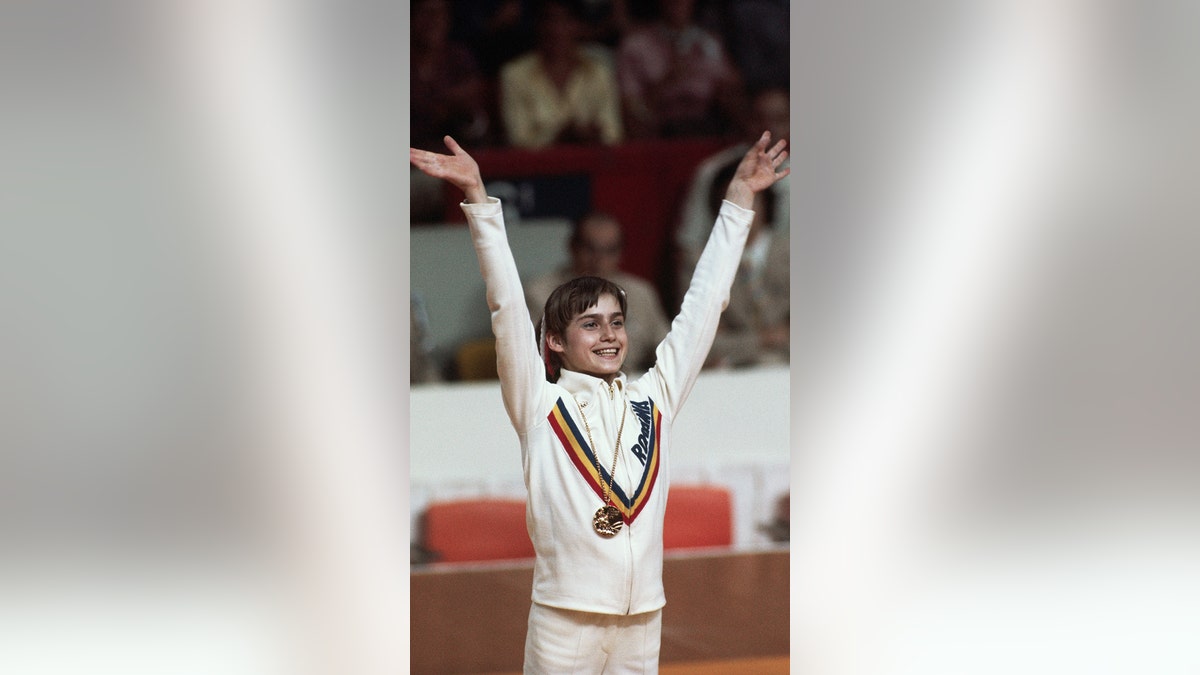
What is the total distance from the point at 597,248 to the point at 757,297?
345mm

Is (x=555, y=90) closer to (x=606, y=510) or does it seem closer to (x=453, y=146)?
(x=453, y=146)

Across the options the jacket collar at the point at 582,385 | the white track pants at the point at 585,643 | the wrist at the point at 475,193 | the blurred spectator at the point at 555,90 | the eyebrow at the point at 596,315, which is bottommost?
the white track pants at the point at 585,643

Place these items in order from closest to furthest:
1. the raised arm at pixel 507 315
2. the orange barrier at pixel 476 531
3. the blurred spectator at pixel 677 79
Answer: the raised arm at pixel 507 315, the orange barrier at pixel 476 531, the blurred spectator at pixel 677 79

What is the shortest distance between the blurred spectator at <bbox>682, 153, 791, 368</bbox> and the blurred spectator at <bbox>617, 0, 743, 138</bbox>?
123 mm

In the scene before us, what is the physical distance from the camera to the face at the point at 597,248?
2.74 m

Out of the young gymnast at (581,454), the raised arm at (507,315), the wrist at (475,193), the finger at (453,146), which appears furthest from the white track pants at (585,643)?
the finger at (453,146)

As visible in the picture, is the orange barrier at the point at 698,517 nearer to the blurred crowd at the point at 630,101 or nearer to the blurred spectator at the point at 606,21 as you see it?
the blurred crowd at the point at 630,101

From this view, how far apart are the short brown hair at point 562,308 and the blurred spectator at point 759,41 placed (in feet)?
1.80

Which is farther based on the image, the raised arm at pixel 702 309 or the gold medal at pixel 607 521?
the raised arm at pixel 702 309

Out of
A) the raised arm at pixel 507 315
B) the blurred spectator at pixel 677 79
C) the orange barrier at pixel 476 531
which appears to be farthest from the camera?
the blurred spectator at pixel 677 79

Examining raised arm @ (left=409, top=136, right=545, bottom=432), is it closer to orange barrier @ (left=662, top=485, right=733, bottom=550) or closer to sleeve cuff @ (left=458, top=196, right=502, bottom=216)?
sleeve cuff @ (left=458, top=196, right=502, bottom=216)
